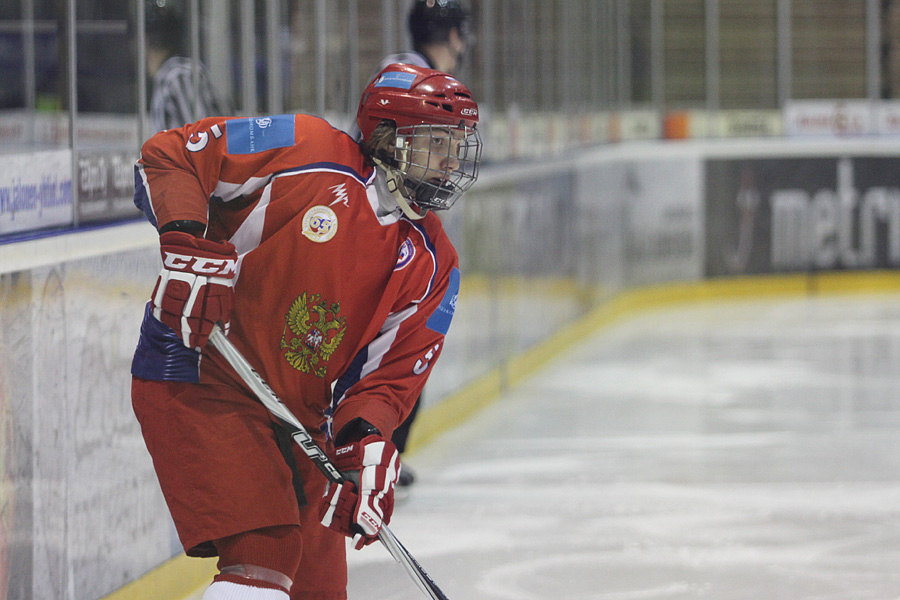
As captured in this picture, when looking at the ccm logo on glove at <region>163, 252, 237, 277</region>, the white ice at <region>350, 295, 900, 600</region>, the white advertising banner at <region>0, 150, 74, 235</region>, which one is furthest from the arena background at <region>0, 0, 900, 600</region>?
the ccm logo on glove at <region>163, 252, 237, 277</region>

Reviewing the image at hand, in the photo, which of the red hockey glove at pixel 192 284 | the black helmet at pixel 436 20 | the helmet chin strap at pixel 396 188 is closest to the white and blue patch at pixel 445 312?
the helmet chin strap at pixel 396 188

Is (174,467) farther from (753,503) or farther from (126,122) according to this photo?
(753,503)

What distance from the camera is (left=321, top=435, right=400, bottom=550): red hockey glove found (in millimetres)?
1917

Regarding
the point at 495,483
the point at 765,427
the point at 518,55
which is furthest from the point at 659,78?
the point at 495,483

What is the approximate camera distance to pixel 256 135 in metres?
2.02

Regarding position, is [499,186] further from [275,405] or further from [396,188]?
[275,405]

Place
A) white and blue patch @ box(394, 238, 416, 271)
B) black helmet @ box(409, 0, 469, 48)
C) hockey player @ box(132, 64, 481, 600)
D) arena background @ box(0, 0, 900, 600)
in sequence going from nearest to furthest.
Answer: hockey player @ box(132, 64, 481, 600) < white and blue patch @ box(394, 238, 416, 271) < arena background @ box(0, 0, 900, 600) < black helmet @ box(409, 0, 469, 48)

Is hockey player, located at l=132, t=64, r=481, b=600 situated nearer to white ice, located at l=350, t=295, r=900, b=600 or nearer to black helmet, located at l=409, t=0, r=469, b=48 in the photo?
white ice, located at l=350, t=295, r=900, b=600

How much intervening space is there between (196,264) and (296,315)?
Answer: 8.8 inches

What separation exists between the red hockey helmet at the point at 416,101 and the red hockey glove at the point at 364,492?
48 centimetres

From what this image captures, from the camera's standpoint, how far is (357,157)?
6.84ft

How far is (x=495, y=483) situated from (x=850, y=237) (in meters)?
6.61

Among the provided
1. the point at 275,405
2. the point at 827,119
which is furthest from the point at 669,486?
the point at 827,119

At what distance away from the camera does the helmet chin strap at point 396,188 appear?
2.06 meters
